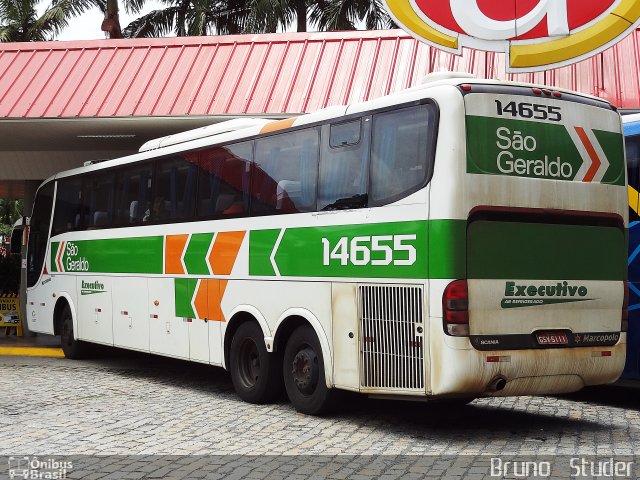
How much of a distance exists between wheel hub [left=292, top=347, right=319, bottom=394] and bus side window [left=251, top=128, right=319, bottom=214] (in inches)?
59.8

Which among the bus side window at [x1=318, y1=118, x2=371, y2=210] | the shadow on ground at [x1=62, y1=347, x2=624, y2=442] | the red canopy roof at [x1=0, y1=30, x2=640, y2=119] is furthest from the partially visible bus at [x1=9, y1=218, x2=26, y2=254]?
the bus side window at [x1=318, y1=118, x2=371, y2=210]

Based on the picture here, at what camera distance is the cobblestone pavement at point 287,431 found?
7.79 m

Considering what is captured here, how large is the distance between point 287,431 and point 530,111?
3776 mm

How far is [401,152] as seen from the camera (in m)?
9.30

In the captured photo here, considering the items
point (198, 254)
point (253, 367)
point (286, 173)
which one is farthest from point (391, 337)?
point (198, 254)

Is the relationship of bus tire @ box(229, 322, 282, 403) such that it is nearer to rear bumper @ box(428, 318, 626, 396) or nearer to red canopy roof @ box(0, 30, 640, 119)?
rear bumper @ box(428, 318, 626, 396)

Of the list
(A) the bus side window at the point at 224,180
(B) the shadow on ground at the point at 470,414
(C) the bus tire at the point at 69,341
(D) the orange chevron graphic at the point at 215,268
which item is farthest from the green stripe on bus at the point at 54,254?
(A) the bus side window at the point at 224,180

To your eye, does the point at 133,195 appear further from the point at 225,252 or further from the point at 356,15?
the point at 356,15

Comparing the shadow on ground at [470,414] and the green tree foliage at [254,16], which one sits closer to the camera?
the shadow on ground at [470,414]

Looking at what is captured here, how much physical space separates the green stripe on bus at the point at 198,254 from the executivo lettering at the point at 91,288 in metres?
2.94

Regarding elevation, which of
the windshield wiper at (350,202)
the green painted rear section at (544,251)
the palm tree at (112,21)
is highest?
the palm tree at (112,21)

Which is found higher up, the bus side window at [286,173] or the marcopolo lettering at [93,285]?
the bus side window at [286,173]

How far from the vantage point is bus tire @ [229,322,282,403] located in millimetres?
11078

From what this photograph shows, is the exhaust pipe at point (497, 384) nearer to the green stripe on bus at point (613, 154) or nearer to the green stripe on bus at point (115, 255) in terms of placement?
the green stripe on bus at point (613, 154)
